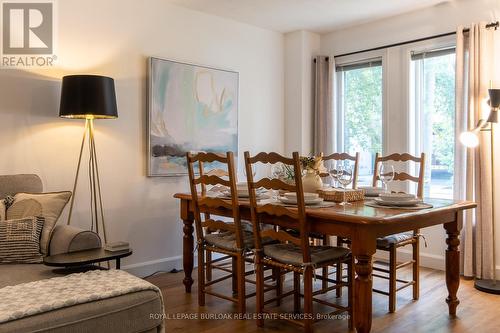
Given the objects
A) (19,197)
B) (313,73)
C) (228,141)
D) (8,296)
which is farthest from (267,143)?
(8,296)

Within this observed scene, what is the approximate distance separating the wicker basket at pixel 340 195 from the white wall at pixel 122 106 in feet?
5.58

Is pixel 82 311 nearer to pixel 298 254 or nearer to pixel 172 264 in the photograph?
pixel 298 254

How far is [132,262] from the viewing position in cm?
382

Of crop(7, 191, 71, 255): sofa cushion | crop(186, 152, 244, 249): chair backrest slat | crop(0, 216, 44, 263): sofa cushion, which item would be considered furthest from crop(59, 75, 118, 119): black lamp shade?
crop(0, 216, 44, 263): sofa cushion

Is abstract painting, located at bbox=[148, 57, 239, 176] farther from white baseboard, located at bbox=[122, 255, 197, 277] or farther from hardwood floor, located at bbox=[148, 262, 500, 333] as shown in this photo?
hardwood floor, located at bbox=[148, 262, 500, 333]

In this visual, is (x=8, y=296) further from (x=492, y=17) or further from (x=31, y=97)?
(x=492, y=17)

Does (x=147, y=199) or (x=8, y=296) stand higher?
(x=147, y=199)

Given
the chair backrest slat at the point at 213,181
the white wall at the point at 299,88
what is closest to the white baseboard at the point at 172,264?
the chair backrest slat at the point at 213,181

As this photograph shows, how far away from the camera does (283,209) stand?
255 cm

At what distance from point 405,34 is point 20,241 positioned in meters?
3.73

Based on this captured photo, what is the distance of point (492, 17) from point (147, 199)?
330 cm

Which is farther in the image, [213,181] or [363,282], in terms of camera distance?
[213,181]

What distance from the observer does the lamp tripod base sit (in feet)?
11.1

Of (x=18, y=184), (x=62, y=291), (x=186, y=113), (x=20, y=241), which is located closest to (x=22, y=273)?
(x=20, y=241)
